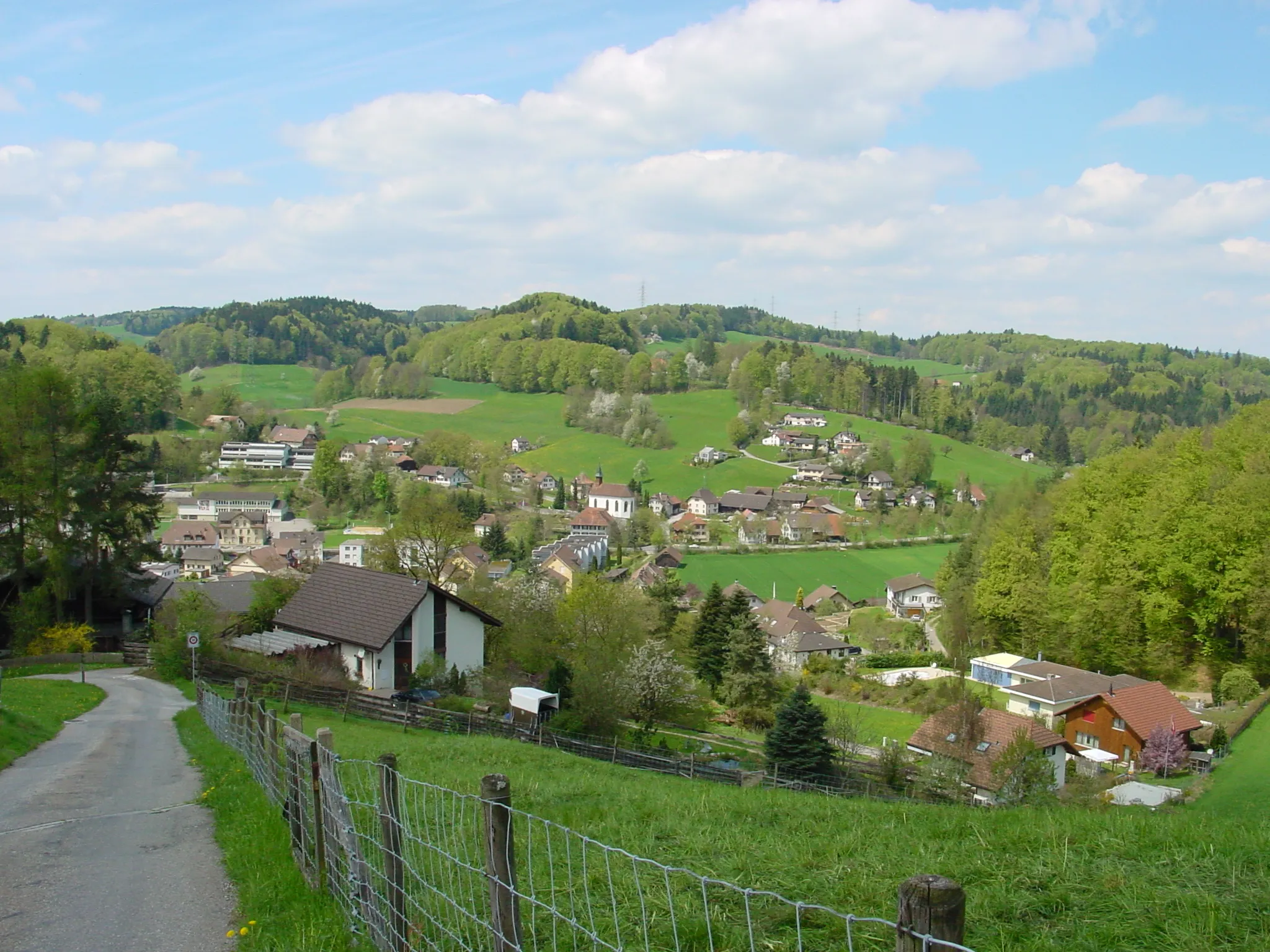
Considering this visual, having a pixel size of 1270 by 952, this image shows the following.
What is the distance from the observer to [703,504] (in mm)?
99938

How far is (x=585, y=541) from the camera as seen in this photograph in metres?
80.1

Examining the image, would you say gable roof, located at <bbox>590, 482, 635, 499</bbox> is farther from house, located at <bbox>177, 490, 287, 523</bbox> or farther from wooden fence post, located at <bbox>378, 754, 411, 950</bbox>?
wooden fence post, located at <bbox>378, 754, 411, 950</bbox>

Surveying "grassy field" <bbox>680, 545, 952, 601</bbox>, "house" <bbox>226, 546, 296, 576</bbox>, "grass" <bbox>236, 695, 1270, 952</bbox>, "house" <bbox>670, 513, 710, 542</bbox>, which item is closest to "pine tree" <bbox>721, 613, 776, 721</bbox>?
"grass" <bbox>236, 695, 1270, 952</bbox>

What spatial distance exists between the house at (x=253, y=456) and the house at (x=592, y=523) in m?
45.0

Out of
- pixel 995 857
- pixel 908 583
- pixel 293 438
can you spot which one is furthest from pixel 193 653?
pixel 293 438

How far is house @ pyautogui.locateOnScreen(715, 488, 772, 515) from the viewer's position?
9756 cm

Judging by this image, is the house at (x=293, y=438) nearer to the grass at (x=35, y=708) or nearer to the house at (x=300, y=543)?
the house at (x=300, y=543)

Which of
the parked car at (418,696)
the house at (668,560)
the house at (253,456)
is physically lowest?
the house at (668,560)

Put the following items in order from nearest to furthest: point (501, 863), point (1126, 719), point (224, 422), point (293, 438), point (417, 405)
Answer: point (501, 863) → point (1126, 719) → point (293, 438) → point (224, 422) → point (417, 405)

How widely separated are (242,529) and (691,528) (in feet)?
154

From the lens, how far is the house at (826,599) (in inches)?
2667

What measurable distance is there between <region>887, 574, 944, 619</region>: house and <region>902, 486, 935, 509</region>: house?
29071mm

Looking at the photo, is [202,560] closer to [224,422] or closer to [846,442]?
[224,422]

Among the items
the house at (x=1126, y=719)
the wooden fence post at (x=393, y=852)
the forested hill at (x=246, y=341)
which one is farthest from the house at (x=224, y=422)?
the wooden fence post at (x=393, y=852)
